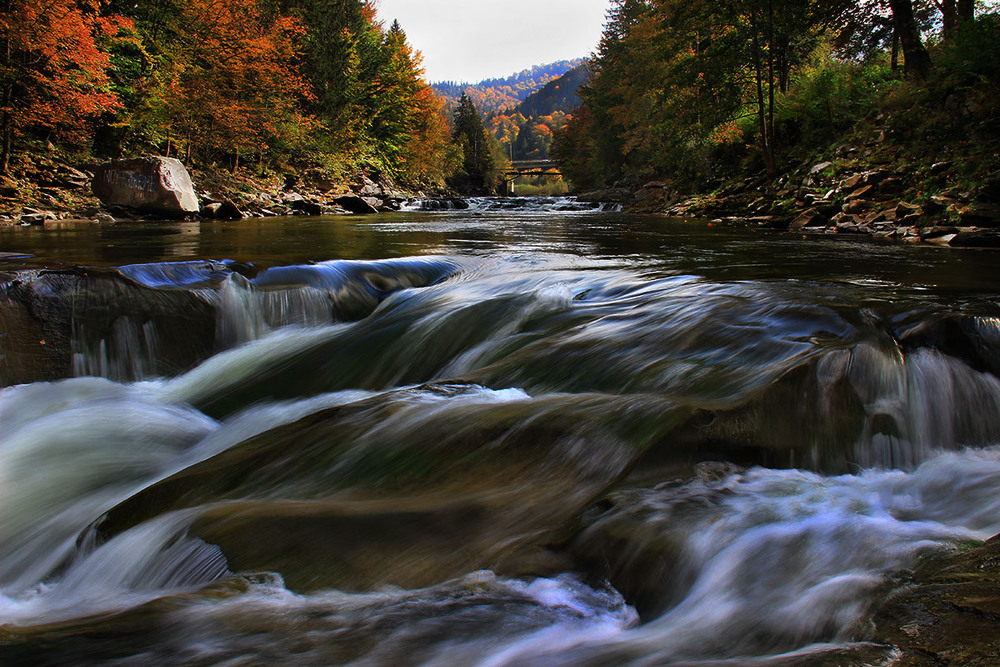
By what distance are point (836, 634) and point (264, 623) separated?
1.53 meters

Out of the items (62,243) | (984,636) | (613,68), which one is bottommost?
(984,636)

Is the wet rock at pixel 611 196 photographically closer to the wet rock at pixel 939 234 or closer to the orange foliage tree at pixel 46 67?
the wet rock at pixel 939 234

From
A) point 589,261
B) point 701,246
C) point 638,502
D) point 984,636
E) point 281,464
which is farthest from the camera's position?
point 701,246

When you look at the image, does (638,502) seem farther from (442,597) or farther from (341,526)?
(341,526)

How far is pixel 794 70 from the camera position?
22828 mm

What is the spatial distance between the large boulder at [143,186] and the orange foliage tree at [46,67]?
2.04 meters

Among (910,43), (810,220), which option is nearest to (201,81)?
(810,220)

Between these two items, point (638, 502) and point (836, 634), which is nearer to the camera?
point (836, 634)

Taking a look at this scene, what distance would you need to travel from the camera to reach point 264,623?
1.60 meters

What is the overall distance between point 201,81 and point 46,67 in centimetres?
627

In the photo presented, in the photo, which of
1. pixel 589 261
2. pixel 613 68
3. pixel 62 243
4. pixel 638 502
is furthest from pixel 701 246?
pixel 613 68

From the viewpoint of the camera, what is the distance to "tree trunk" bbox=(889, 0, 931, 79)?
38.7ft

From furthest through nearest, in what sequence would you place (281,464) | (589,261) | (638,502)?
(589,261) → (281,464) → (638,502)

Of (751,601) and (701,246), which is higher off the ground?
(701,246)
